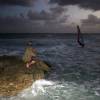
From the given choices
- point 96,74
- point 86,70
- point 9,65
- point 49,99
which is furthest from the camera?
point 86,70

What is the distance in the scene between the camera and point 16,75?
60.0 feet

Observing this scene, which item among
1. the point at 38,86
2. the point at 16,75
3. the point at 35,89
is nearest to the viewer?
the point at 35,89

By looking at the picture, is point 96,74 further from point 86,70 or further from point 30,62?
point 30,62

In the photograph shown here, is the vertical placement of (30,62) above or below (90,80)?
above

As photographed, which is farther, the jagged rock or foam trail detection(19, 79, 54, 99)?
the jagged rock

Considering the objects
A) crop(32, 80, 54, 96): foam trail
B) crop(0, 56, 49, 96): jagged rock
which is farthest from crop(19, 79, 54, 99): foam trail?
crop(0, 56, 49, 96): jagged rock

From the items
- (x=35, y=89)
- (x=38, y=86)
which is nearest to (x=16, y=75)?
(x=38, y=86)

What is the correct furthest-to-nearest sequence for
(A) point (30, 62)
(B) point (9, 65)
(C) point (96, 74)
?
(C) point (96, 74), (B) point (9, 65), (A) point (30, 62)

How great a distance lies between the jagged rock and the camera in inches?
628

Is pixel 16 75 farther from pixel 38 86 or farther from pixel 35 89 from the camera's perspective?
pixel 35 89

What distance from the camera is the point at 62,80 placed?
2045 centimetres

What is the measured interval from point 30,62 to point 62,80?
309 cm

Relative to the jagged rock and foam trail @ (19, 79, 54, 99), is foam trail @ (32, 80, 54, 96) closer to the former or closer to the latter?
foam trail @ (19, 79, 54, 99)

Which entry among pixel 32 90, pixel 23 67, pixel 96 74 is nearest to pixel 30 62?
pixel 23 67
